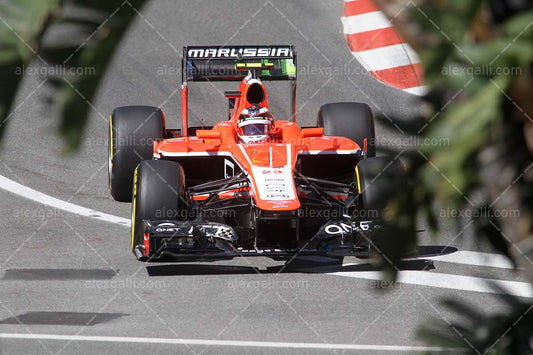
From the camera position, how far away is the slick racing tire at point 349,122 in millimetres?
9812

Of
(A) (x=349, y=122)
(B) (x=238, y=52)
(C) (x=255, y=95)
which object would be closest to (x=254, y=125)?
(C) (x=255, y=95)

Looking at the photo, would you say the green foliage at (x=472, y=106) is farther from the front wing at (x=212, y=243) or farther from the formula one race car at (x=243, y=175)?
the front wing at (x=212, y=243)

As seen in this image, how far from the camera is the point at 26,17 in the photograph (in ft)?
4.54

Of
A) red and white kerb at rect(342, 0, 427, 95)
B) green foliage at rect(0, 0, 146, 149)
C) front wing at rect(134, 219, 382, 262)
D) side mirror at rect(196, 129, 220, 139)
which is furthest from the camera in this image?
red and white kerb at rect(342, 0, 427, 95)

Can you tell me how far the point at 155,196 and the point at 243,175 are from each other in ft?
3.14

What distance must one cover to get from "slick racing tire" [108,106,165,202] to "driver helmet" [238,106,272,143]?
108cm

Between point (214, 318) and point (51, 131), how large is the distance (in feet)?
16.8

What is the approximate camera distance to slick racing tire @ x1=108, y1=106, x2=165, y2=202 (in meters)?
9.48

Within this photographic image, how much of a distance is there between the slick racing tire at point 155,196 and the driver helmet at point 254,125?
3.33 feet

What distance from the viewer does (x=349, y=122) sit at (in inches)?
389

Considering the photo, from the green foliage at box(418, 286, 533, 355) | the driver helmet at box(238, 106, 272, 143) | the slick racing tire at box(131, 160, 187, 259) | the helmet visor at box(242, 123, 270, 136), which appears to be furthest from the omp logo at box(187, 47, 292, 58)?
the green foliage at box(418, 286, 533, 355)

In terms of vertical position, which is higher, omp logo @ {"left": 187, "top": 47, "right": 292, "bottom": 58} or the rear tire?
the rear tire

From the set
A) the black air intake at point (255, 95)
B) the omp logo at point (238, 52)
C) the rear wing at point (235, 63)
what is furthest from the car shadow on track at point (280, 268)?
the omp logo at point (238, 52)

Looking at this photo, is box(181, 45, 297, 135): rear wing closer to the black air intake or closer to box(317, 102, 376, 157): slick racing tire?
box(317, 102, 376, 157): slick racing tire
